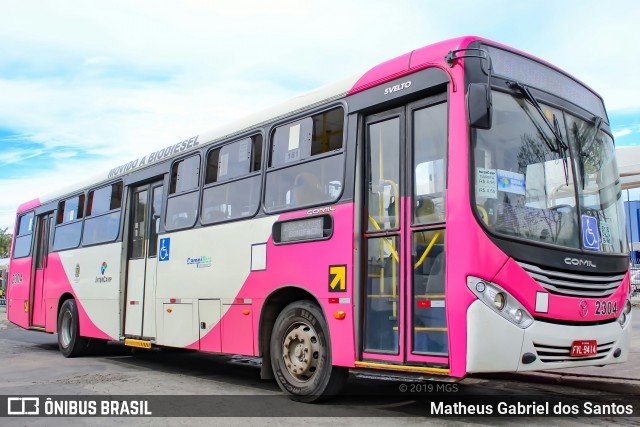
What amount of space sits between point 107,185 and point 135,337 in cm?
305

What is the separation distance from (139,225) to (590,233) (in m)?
7.12

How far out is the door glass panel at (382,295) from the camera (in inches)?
230

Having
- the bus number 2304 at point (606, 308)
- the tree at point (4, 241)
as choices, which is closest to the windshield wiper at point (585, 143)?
the bus number 2304 at point (606, 308)

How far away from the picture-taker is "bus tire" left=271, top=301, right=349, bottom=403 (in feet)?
21.1

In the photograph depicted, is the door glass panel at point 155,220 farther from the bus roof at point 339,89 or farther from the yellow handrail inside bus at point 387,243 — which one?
the yellow handrail inside bus at point 387,243

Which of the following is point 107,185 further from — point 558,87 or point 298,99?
point 558,87

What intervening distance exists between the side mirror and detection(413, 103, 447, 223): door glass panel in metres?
0.42

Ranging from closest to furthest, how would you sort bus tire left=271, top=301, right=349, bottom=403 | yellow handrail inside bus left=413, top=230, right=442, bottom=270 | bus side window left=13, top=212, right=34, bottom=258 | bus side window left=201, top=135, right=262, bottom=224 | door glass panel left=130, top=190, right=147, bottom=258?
yellow handrail inside bus left=413, top=230, right=442, bottom=270 < bus tire left=271, top=301, right=349, bottom=403 < bus side window left=201, top=135, right=262, bottom=224 < door glass panel left=130, top=190, right=147, bottom=258 < bus side window left=13, top=212, right=34, bottom=258

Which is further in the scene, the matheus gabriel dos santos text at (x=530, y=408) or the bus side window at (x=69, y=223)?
the bus side window at (x=69, y=223)

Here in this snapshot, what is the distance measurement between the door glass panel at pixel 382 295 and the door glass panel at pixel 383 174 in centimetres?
20

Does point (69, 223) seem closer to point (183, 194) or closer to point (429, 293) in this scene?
point (183, 194)

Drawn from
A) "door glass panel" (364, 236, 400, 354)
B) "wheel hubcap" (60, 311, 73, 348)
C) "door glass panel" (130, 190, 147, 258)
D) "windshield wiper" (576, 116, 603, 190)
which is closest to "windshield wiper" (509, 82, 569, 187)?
"windshield wiper" (576, 116, 603, 190)

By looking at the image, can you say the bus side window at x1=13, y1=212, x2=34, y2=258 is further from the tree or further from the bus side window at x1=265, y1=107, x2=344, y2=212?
the tree

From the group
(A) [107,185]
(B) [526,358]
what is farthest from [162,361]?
(B) [526,358]
